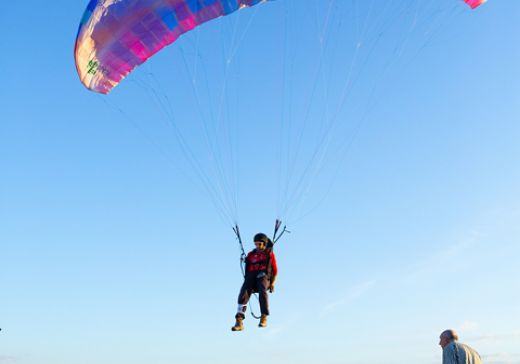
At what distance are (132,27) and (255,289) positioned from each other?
6.28 m

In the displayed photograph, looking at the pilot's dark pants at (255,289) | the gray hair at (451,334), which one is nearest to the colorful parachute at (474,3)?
the pilot's dark pants at (255,289)

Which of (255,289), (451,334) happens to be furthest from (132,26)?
(451,334)

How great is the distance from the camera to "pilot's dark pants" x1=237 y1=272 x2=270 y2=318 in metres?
11.7

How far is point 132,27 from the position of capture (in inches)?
499

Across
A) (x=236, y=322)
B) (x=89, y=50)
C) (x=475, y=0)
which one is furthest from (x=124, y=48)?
(x=475, y=0)

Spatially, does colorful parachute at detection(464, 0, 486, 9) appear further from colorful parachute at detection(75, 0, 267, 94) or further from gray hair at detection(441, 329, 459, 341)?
gray hair at detection(441, 329, 459, 341)

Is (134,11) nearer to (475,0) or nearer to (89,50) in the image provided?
(89,50)

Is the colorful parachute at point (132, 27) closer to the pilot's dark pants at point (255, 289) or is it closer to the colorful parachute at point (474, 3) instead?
the colorful parachute at point (474, 3)

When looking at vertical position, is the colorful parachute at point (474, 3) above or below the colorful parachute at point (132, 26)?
above

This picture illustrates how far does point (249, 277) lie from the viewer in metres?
11.8

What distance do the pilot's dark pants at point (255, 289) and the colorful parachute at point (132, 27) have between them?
565 cm

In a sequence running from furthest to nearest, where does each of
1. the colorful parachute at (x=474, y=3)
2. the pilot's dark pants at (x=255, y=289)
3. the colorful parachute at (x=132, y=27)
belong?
the colorful parachute at (x=474, y=3)
the colorful parachute at (x=132, y=27)
the pilot's dark pants at (x=255, y=289)

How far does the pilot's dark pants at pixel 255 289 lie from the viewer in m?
11.7

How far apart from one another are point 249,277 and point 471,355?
598 centimetres
